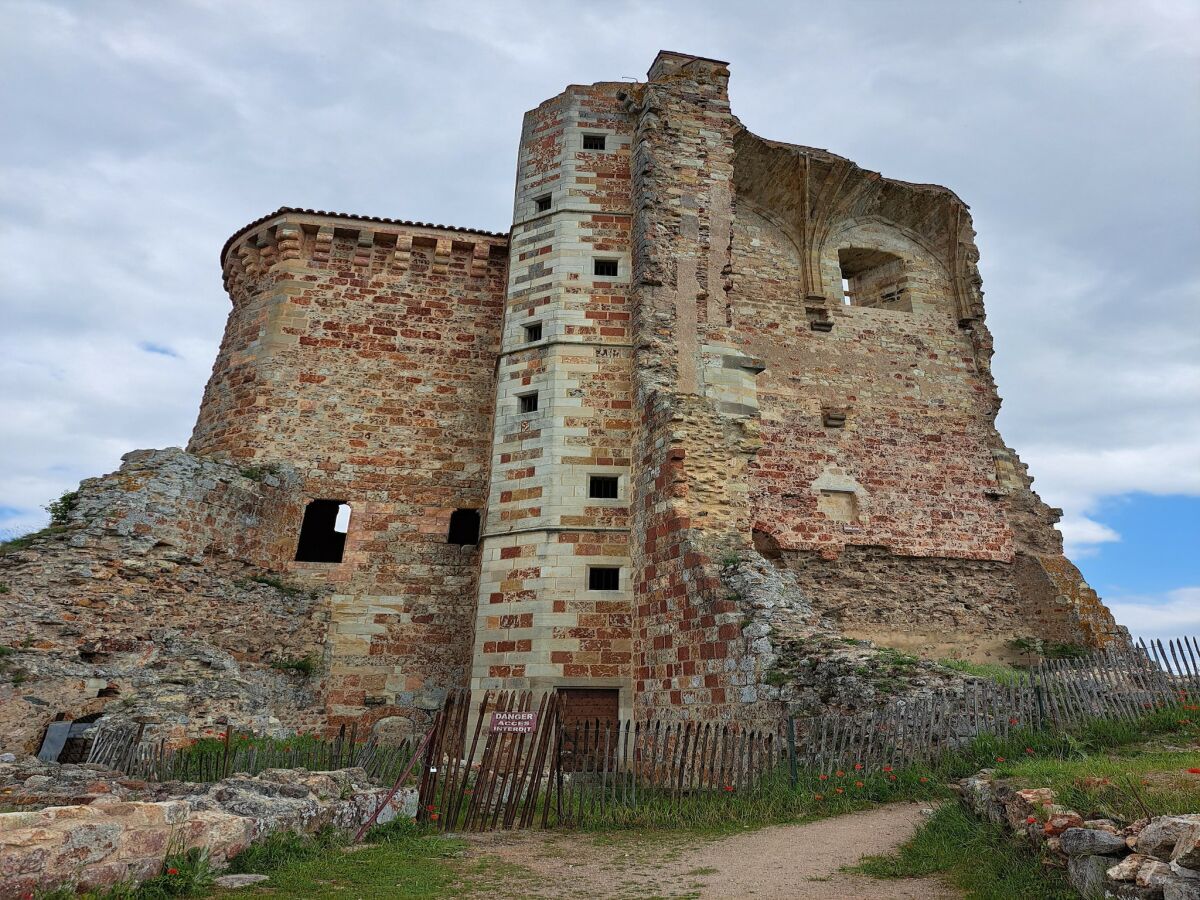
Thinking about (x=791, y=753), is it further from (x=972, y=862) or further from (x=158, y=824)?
(x=158, y=824)

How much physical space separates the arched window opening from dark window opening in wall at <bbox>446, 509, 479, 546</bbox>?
9433mm

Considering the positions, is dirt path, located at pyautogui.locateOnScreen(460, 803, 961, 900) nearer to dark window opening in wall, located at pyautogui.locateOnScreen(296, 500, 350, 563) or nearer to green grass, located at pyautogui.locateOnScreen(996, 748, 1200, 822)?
green grass, located at pyautogui.locateOnScreen(996, 748, 1200, 822)

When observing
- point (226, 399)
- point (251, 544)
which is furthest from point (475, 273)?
point (251, 544)

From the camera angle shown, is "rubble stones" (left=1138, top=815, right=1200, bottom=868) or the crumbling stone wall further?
the crumbling stone wall

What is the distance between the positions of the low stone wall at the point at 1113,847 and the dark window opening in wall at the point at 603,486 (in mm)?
7366

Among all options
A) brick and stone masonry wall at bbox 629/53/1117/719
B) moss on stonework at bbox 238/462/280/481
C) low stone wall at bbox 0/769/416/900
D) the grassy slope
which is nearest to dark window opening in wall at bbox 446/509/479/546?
moss on stonework at bbox 238/462/280/481

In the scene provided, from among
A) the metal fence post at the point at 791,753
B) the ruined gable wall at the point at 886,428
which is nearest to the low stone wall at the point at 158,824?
the metal fence post at the point at 791,753

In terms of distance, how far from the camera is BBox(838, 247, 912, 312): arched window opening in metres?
17.1

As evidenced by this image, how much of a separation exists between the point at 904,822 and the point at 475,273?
37.9 feet

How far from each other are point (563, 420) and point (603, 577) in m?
2.40

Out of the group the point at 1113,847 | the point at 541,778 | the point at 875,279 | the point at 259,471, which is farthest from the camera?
the point at 875,279

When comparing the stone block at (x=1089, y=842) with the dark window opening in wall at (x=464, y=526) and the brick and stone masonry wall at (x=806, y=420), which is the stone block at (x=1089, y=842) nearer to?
the brick and stone masonry wall at (x=806, y=420)

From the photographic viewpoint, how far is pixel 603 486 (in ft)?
37.2

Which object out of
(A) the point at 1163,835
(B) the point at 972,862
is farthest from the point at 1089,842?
(B) the point at 972,862
